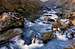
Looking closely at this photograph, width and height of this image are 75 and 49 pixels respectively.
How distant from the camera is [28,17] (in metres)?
6.29

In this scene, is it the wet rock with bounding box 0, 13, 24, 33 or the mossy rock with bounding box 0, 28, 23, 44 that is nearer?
the mossy rock with bounding box 0, 28, 23, 44

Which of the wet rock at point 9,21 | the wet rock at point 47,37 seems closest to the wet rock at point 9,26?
the wet rock at point 9,21

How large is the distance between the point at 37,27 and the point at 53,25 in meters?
0.49

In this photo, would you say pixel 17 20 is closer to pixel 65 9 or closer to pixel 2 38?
pixel 2 38

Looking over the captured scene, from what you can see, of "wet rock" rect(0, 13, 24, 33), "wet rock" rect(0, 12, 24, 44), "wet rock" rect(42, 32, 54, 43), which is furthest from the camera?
"wet rock" rect(0, 13, 24, 33)

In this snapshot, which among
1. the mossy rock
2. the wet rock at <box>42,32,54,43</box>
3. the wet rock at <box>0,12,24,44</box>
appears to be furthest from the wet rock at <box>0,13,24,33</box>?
the wet rock at <box>42,32,54,43</box>

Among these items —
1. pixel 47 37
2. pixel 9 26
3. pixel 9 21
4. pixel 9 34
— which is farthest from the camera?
pixel 9 21

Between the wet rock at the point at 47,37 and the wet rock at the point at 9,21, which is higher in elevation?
the wet rock at the point at 9,21

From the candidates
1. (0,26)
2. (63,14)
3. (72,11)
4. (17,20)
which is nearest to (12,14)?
(17,20)

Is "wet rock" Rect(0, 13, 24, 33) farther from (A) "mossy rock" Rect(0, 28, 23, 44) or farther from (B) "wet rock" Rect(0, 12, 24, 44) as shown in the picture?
(A) "mossy rock" Rect(0, 28, 23, 44)

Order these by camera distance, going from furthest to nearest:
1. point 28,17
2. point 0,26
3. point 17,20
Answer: point 28,17, point 17,20, point 0,26

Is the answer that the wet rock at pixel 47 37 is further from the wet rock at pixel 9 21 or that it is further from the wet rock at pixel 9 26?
the wet rock at pixel 9 21

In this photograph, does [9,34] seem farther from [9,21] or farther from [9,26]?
[9,21]

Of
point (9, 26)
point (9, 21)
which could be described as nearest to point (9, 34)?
point (9, 26)
